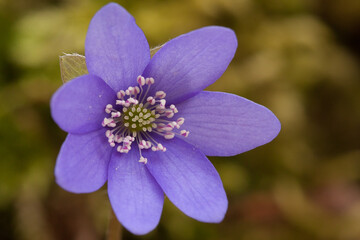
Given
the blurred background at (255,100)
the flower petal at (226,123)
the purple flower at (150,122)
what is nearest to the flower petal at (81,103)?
the purple flower at (150,122)

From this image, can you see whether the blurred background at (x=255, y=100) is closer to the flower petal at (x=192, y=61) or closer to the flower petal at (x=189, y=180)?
the flower petal at (x=189, y=180)

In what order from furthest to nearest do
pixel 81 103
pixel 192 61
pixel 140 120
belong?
pixel 140 120, pixel 192 61, pixel 81 103

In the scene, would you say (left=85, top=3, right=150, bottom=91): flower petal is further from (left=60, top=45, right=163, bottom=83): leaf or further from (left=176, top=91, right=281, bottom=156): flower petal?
(left=176, top=91, right=281, bottom=156): flower petal

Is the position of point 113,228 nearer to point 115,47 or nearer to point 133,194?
point 133,194

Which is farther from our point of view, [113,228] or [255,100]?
[255,100]

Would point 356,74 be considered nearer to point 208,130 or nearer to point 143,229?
point 208,130

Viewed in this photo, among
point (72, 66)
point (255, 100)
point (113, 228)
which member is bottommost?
point (255, 100)

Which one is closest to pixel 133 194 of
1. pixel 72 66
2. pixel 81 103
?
pixel 81 103

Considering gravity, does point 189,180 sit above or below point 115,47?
below
